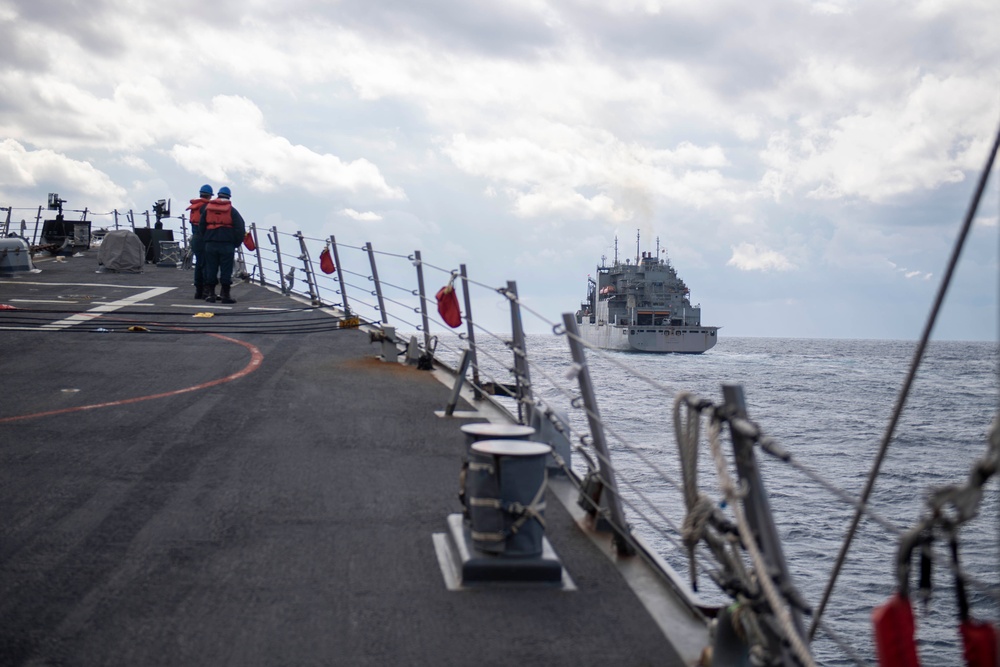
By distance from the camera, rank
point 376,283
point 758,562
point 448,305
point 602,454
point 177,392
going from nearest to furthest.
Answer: point 758,562 → point 602,454 → point 177,392 → point 448,305 → point 376,283

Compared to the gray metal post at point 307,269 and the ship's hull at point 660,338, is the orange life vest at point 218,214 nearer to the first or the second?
the gray metal post at point 307,269

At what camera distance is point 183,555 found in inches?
164

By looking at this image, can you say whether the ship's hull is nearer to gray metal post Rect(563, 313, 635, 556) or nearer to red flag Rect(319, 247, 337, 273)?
red flag Rect(319, 247, 337, 273)

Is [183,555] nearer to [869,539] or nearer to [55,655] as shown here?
[55,655]

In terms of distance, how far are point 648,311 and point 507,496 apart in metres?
95.4

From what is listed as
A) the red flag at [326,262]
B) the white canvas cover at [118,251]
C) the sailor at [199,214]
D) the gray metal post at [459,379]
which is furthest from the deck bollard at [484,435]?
the white canvas cover at [118,251]

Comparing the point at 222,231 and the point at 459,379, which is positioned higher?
the point at 222,231

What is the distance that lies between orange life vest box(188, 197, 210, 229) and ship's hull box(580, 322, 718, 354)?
261ft

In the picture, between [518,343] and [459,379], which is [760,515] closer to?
[518,343]

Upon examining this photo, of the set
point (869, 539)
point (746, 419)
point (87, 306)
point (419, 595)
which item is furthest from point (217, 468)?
point (869, 539)

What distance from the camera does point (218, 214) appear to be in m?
15.4

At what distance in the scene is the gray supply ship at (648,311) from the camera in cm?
9575

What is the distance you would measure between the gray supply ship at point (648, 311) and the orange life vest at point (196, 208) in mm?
80874

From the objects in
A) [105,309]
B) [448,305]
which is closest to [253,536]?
[448,305]
